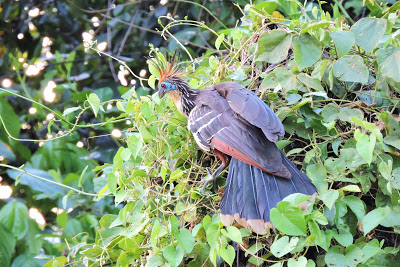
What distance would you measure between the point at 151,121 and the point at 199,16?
1.82 m

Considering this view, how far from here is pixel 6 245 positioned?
312cm

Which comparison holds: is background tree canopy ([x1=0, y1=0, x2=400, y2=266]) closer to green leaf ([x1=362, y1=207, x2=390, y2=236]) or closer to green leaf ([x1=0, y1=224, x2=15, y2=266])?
green leaf ([x1=362, y1=207, x2=390, y2=236])

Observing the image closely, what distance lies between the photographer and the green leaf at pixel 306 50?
5.66ft

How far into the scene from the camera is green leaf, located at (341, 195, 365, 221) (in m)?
1.55

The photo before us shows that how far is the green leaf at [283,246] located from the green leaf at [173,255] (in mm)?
328

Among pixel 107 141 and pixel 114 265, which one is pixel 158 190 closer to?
pixel 114 265

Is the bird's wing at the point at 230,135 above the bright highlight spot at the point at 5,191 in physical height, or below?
above

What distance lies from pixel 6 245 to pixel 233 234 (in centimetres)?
199

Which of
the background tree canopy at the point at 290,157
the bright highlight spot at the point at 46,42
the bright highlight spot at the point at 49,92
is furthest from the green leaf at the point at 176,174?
the bright highlight spot at the point at 46,42

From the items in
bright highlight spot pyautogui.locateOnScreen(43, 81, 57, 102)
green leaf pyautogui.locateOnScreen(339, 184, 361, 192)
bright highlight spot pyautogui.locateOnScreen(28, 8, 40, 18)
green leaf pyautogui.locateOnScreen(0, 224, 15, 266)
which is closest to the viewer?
green leaf pyautogui.locateOnScreen(339, 184, 361, 192)

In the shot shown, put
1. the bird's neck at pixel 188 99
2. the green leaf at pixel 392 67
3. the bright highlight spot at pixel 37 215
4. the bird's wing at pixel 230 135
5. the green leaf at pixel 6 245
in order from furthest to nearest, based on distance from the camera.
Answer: the bright highlight spot at pixel 37 215 < the green leaf at pixel 6 245 < the bird's neck at pixel 188 99 < the bird's wing at pixel 230 135 < the green leaf at pixel 392 67

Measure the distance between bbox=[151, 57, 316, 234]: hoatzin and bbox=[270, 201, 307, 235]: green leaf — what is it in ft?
0.50

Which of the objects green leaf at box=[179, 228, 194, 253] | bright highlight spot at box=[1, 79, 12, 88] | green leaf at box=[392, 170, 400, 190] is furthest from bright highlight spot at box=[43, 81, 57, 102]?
green leaf at box=[392, 170, 400, 190]

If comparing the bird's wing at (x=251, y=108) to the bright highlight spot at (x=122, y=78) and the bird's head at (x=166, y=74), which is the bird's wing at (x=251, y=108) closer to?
the bird's head at (x=166, y=74)
